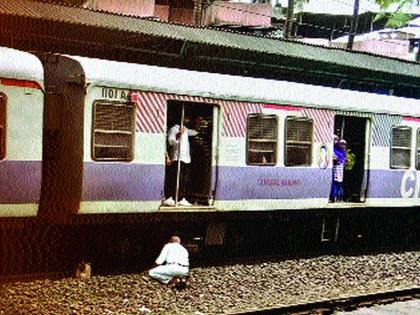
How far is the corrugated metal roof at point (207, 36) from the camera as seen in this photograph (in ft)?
47.1

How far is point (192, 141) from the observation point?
13.5m

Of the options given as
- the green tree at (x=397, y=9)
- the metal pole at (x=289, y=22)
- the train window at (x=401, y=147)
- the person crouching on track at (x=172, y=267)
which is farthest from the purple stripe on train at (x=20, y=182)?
the green tree at (x=397, y=9)

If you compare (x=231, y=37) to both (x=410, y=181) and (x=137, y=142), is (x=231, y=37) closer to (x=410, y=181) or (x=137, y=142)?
(x=410, y=181)

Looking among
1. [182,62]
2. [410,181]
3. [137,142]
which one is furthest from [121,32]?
[410,181]

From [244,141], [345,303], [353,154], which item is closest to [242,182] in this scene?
[244,141]

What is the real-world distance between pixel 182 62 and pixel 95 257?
7.55 meters

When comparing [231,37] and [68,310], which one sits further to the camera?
[231,37]

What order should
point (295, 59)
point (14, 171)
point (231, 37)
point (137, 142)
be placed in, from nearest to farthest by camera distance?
point (14, 171) < point (137, 142) < point (231, 37) < point (295, 59)

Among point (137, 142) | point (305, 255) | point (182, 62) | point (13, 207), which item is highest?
point (182, 62)

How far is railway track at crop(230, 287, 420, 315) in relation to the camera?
9.52 m

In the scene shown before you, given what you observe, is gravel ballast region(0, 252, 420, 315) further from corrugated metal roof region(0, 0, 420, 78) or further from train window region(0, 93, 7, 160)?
corrugated metal roof region(0, 0, 420, 78)

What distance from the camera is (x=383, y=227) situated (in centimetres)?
1719

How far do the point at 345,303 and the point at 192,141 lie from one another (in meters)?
4.76

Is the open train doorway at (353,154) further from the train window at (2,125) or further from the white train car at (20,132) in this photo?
the train window at (2,125)
